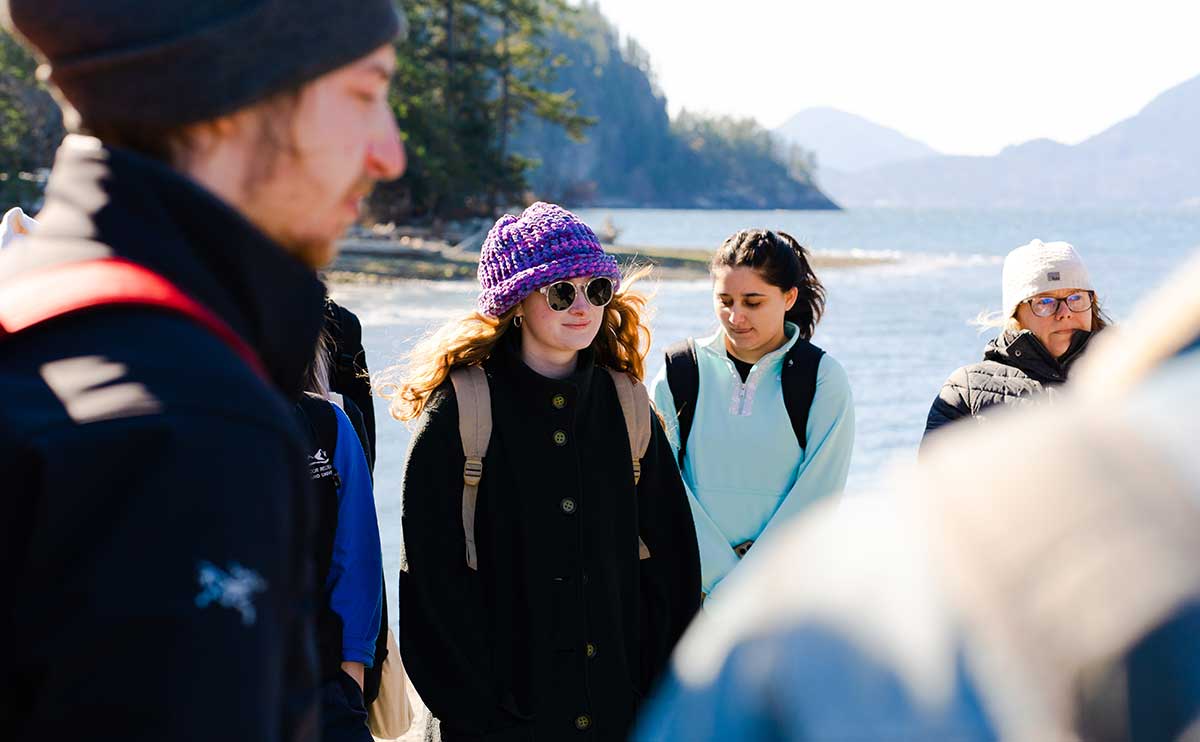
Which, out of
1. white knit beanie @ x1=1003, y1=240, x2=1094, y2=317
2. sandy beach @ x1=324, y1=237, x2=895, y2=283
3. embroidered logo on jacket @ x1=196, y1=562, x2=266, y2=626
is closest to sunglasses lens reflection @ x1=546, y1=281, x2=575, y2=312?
white knit beanie @ x1=1003, y1=240, x2=1094, y2=317

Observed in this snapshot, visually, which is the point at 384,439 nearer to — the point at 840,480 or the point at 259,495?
the point at 840,480

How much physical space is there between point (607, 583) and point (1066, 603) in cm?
320

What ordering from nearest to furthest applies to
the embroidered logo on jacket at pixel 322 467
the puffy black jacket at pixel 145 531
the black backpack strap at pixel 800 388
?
the puffy black jacket at pixel 145 531, the embroidered logo on jacket at pixel 322 467, the black backpack strap at pixel 800 388

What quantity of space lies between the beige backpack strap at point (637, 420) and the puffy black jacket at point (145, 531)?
8.62 ft

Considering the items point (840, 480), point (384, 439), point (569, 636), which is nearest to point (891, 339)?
point (384, 439)

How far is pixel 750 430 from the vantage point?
4879 millimetres

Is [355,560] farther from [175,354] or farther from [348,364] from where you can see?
[175,354]

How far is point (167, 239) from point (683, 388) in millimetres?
3758

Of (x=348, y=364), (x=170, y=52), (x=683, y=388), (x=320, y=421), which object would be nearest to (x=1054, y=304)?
(x=683, y=388)

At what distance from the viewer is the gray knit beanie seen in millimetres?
1329

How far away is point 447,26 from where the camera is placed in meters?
45.3

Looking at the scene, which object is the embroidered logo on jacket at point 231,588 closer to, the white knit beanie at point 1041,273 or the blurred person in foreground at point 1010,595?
the blurred person in foreground at point 1010,595

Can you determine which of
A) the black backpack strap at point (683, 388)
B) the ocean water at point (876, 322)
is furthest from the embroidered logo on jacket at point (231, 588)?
the black backpack strap at point (683, 388)

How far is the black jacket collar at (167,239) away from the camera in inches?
51.1
